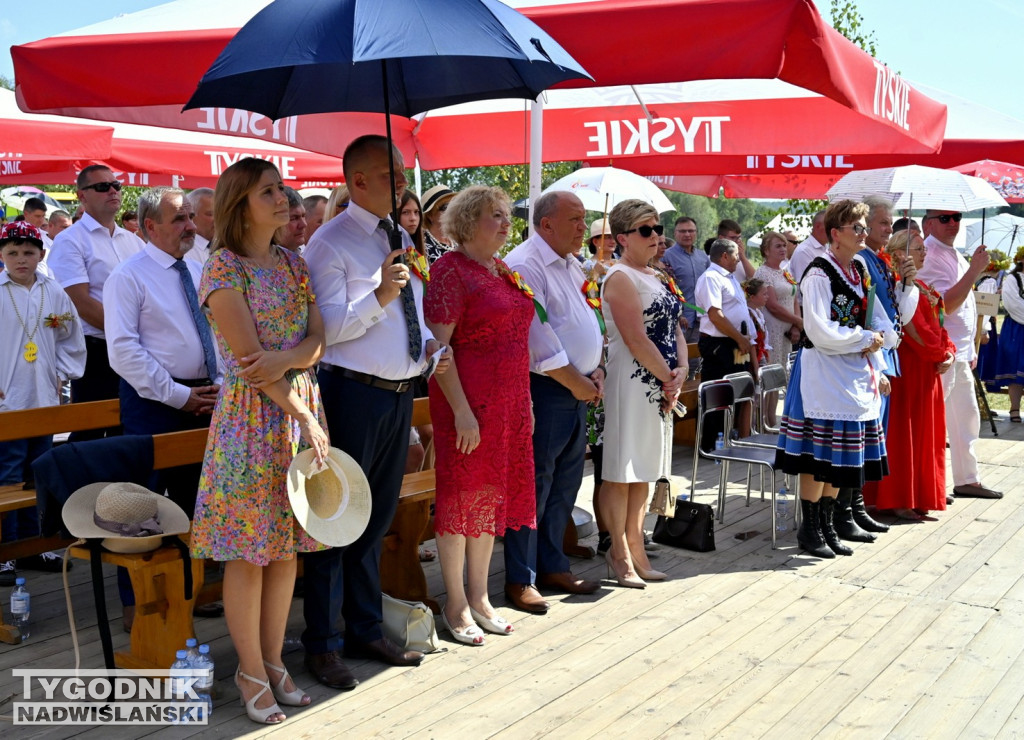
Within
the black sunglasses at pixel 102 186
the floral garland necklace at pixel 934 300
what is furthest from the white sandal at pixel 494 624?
the floral garland necklace at pixel 934 300

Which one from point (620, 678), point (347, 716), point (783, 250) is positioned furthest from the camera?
point (783, 250)

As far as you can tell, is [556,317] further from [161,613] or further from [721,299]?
[721,299]

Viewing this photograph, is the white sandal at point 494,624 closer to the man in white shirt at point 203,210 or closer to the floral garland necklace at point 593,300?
the floral garland necklace at point 593,300

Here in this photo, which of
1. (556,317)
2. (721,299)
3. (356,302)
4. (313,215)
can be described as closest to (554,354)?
(556,317)

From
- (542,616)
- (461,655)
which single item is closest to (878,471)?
(542,616)

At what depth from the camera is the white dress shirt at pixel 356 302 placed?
3.71 meters

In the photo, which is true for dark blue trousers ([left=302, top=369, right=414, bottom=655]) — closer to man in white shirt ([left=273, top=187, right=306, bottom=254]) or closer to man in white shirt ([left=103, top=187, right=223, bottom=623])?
man in white shirt ([left=103, top=187, right=223, bottom=623])

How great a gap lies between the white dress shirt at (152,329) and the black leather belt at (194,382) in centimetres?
1

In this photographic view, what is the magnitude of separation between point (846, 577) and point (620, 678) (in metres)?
2.03

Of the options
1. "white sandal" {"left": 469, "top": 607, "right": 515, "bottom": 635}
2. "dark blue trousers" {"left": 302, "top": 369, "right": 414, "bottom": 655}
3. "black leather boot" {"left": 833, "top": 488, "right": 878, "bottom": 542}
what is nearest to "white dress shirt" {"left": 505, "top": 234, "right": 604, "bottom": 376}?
"dark blue trousers" {"left": 302, "top": 369, "right": 414, "bottom": 655}

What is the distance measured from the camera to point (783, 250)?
386 inches

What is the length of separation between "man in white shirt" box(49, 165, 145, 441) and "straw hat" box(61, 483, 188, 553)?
1880 mm

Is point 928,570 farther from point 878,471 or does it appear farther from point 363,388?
point 363,388

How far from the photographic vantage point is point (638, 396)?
511 cm
